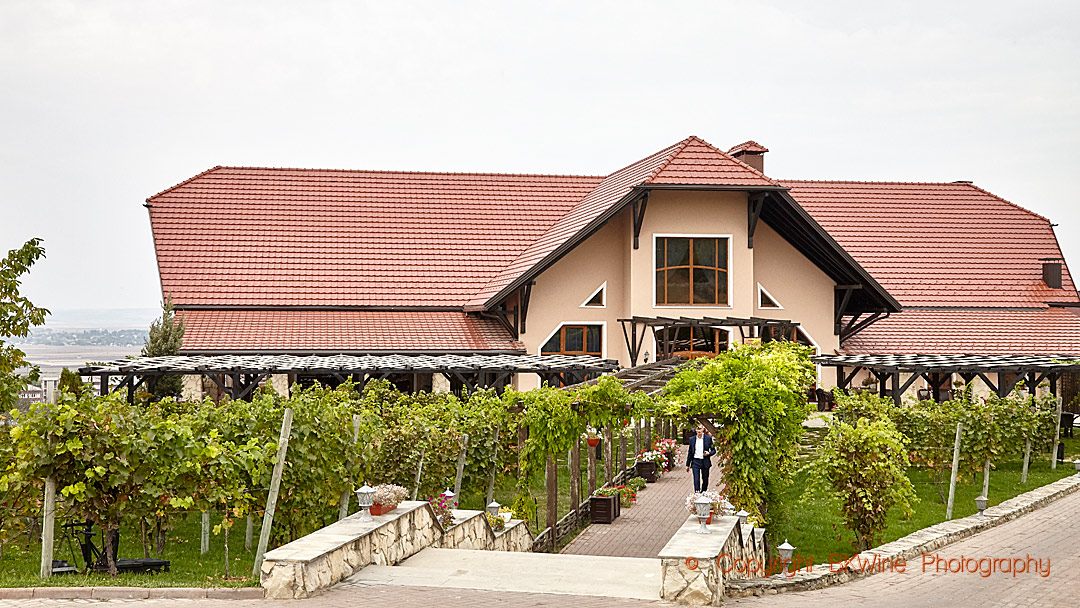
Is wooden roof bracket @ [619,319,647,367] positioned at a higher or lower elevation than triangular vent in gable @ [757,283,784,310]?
lower

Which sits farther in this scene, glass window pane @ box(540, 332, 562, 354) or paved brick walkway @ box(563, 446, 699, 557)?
glass window pane @ box(540, 332, 562, 354)

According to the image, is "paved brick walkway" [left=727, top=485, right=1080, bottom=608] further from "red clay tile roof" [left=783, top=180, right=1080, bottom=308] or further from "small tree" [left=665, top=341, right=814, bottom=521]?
"red clay tile roof" [left=783, top=180, right=1080, bottom=308]

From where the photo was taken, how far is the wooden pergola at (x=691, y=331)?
2623cm

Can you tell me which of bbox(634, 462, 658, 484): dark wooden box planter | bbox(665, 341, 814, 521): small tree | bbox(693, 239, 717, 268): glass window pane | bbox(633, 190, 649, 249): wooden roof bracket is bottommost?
bbox(634, 462, 658, 484): dark wooden box planter

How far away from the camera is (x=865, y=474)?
13898mm

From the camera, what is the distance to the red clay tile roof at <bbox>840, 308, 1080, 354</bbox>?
99.3 ft

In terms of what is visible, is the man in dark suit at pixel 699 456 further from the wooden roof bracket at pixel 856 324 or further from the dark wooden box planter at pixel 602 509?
the wooden roof bracket at pixel 856 324

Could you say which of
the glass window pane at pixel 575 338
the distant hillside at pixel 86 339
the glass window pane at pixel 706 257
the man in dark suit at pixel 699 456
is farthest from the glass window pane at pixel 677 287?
the distant hillside at pixel 86 339

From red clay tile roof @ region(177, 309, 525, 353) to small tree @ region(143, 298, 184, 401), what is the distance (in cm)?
40

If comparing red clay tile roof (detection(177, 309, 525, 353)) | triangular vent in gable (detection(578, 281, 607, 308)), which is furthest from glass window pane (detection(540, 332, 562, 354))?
triangular vent in gable (detection(578, 281, 607, 308))

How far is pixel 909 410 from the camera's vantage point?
19141 mm

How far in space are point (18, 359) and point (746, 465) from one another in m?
10.1

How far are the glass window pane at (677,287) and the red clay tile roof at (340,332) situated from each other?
4132 mm

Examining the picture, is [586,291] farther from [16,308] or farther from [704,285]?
[16,308]
